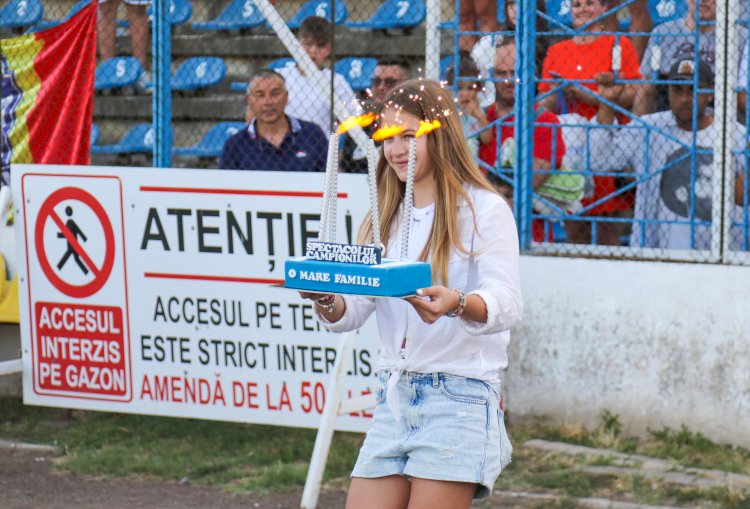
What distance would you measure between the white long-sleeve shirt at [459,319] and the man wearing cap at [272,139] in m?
3.91

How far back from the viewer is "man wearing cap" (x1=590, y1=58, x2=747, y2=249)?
23.4ft

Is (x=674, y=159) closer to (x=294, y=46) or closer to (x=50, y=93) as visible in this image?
(x=294, y=46)

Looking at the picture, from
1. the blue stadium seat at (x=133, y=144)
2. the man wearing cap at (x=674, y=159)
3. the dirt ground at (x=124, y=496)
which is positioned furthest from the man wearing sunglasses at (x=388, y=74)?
the dirt ground at (x=124, y=496)

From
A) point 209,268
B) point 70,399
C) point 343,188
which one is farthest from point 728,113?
point 70,399

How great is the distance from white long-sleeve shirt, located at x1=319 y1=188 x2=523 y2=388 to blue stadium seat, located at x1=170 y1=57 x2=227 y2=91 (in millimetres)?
7382

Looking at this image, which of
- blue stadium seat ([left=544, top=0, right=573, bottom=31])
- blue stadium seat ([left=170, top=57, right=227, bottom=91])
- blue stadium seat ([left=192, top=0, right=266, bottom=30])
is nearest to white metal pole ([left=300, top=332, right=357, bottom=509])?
blue stadium seat ([left=544, top=0, right=573, bottom=31])

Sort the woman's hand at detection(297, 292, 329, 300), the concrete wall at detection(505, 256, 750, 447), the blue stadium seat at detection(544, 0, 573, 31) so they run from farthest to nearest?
1. the blue stadium seat at detection(544, 0, 573, 31)
2. the concrete wall at detection(505, 256, 750, 447)
3. the woman's hand at detection(297, 292, 329, 300)

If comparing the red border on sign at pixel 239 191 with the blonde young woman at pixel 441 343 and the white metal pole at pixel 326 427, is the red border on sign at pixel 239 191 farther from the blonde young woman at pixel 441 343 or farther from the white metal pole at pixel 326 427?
the blonde young woman at pixel 441 343

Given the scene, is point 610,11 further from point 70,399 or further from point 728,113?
point 70,399

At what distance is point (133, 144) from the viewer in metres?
10.3

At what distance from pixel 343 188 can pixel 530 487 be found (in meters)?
1.66

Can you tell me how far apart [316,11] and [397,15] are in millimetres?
609

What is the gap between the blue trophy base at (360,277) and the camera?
312 cm

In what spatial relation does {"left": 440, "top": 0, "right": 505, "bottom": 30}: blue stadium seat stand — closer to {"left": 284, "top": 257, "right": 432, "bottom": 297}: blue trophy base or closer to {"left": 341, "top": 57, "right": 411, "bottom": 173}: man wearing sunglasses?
{"left": 341, "top": 57, "right": 411, "bottom": 173}: man wearing sunglasses
